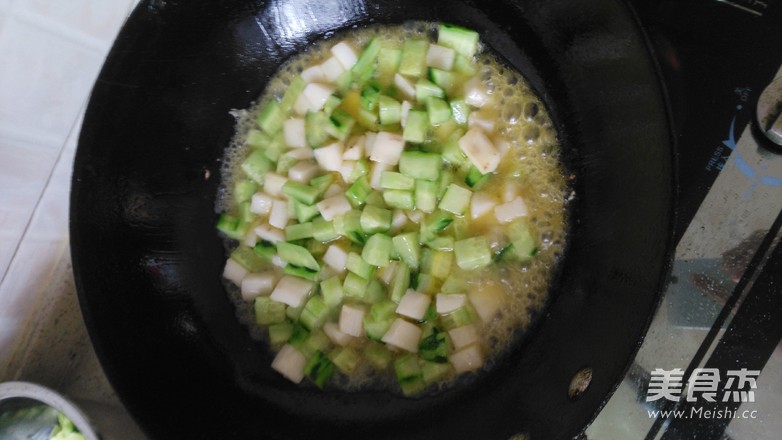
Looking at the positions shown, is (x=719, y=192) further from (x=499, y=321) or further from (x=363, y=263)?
(x=363, y=263)

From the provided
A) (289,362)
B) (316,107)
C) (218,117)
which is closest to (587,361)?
(289,362)

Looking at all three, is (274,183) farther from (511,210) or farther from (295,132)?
(511,210)

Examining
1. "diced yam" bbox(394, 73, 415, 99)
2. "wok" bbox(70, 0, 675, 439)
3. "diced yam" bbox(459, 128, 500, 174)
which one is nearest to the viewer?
"wok" bbox(70, 0, 675, 439)

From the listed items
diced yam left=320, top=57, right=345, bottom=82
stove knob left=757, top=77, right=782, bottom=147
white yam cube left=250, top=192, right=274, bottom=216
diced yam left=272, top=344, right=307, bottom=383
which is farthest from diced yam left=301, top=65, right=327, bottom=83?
stove knob left=757, top=77, right=782, bottom=147

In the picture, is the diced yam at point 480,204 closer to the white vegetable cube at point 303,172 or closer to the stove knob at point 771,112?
the white vegetable cube at point 303,172

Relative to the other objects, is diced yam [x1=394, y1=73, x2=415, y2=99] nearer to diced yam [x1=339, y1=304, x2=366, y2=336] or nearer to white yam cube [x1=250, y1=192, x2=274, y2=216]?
white yam cube [x1=250, y1=192, x2=274, y2=216]

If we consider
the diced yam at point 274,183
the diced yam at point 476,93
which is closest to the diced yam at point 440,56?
the diced yam at point 476,93
